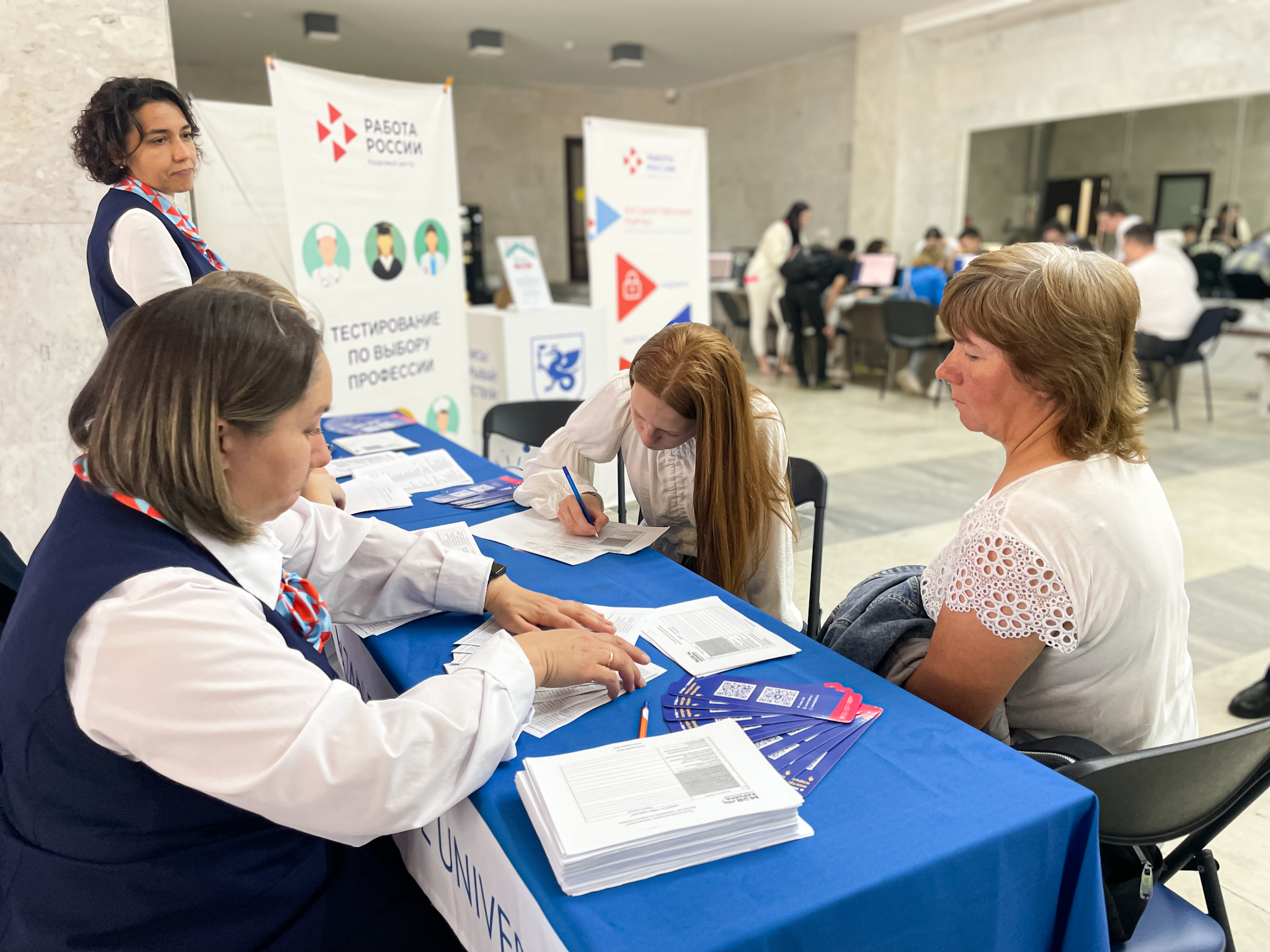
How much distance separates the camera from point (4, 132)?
2982 millimetres

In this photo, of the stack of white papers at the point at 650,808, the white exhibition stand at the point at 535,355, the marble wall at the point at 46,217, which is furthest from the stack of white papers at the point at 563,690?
the white exhibition stand at the point at 535,355

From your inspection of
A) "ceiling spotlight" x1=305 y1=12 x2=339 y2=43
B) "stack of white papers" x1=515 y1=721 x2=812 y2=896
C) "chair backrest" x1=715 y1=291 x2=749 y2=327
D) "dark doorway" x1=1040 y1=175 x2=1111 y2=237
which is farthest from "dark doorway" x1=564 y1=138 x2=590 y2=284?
"stack of white papers" x1=515 y1=721 x2=812 y2=896

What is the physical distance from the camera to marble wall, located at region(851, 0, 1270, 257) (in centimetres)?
786

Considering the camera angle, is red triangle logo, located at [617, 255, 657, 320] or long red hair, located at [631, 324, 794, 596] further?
red triangle logo, located at [617, 255, 657, 320]

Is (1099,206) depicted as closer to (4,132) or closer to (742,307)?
(742,307)

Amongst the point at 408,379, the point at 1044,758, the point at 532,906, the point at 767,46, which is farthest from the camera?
the point at 767,46

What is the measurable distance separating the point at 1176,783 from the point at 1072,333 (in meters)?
0.61

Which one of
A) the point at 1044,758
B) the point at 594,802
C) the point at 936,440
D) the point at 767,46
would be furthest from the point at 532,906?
the point at 767,46

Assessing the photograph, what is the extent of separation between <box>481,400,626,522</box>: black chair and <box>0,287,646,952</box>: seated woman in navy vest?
2.04 metres

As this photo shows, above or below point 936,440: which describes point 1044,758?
above

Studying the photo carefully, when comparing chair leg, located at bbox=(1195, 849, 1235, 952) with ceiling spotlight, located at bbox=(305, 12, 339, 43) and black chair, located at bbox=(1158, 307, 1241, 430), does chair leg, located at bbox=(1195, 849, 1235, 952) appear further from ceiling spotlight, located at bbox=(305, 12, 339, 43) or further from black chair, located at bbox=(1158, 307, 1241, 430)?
ceiling spotlight, located at bbox=(305, 12, 339, 43)

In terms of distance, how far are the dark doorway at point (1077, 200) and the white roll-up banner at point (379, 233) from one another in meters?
7.78

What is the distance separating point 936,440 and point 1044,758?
5.29 metres

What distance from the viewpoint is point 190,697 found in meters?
0.82
